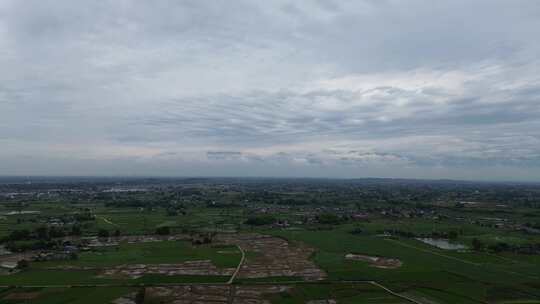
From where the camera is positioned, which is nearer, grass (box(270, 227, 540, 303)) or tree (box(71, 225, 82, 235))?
grass (box(270, 227, 540, 303))

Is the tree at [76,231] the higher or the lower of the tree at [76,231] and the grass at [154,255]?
the higher

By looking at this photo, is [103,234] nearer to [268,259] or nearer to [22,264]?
[22,264]

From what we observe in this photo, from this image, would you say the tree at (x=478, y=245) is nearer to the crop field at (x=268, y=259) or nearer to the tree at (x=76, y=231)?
the crop field at (x=268, y=259)

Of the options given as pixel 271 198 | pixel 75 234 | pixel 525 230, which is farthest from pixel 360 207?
pixel 75 234

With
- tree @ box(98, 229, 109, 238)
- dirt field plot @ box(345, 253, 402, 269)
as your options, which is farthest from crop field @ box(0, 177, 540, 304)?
dirt field plot @ box(345, 253, 402, 269)

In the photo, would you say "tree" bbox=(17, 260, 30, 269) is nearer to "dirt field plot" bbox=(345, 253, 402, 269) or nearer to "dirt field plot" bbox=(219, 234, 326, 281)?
"dirt field plot" bbox=(219, 234, 326, 281)

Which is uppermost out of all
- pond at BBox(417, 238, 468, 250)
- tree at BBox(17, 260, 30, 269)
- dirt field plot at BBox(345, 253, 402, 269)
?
tree at BBox(17, 260, 30, 269)

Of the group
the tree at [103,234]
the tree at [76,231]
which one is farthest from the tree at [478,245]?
the tree at [76,231]

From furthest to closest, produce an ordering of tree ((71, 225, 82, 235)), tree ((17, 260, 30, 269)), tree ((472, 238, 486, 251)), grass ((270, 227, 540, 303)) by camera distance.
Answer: tree ((71, 225, 82, 235)), tree ((472, 238, 486, 251)), tree ((17, 260, 30, 269)), grass ((270, 227, 540, 303))

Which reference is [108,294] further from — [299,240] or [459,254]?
[459,254]

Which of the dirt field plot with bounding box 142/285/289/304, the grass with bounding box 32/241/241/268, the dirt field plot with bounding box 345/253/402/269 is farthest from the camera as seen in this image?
the grass with bounding box 32/241/241/268
